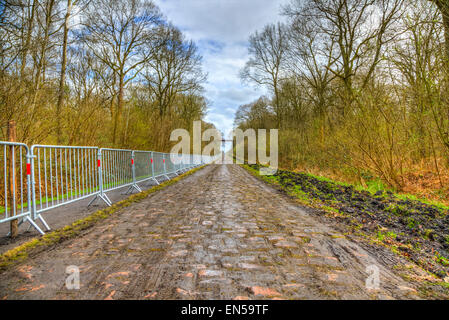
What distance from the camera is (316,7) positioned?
1482cm

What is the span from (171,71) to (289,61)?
10366mm

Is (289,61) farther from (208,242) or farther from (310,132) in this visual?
(208,242)

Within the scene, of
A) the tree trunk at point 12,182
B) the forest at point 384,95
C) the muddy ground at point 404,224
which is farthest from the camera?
the forest at point 384,95

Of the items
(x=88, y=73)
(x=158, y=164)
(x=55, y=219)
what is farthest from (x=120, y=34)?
(x=55, y=219)

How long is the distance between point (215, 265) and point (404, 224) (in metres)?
4.42

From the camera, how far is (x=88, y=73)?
1346 centimetres

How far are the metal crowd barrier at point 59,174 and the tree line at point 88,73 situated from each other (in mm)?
1386

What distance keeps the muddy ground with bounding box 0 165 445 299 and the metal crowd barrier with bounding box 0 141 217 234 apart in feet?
4.27

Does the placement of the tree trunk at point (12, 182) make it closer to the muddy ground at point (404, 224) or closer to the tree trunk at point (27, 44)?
the tree trunk at point (27, 44)

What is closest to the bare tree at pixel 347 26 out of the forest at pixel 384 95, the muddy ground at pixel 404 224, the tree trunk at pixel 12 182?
the forest at pixel 384 95

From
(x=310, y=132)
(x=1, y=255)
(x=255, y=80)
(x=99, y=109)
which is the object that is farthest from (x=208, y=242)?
(x=255, y=80)

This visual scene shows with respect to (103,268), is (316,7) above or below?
above

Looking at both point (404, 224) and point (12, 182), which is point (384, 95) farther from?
point (12, 182)

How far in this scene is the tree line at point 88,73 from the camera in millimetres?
7789
